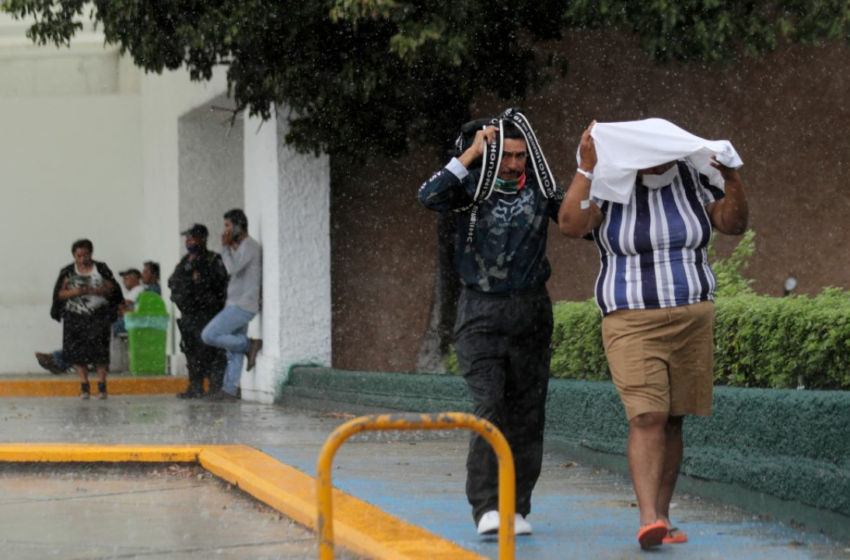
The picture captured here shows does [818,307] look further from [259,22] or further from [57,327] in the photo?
[57,327]

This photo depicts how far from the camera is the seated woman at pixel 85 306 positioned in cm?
1544

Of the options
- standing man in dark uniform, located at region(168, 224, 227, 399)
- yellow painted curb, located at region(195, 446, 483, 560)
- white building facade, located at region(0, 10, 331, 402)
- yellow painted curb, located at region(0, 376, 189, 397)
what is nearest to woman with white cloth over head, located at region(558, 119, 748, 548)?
yellow painted curb, located at region(195, 446, 483, 560)

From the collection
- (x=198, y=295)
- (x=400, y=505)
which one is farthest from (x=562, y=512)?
(x=198, y=295)

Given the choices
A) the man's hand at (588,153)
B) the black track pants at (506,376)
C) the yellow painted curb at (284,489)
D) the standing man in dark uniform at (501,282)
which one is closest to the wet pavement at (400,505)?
the yellow painted curb at (284,489)

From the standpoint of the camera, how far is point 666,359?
5.77m

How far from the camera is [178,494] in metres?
8.11

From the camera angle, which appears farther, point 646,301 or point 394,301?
point 394,301

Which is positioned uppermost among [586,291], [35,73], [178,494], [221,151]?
[35,73]

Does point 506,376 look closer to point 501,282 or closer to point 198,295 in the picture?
point 501,282

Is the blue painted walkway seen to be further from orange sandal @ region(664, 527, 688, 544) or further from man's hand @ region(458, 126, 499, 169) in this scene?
man's hand @ region(458, 126, 499, 169)

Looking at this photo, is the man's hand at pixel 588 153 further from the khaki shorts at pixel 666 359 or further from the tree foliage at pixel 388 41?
the tree foliage at pixel 388 41

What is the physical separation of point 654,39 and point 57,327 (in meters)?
12.2

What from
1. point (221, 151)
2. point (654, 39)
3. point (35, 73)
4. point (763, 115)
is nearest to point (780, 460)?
point (654, 39)

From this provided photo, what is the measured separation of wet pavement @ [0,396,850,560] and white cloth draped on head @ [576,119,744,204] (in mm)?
1458
